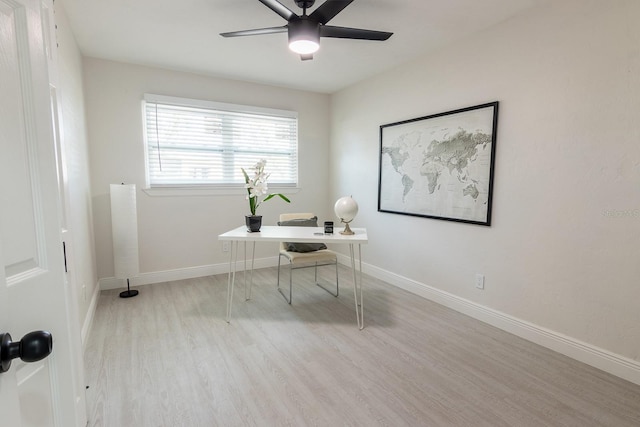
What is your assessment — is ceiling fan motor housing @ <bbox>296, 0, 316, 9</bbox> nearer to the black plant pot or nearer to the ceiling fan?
the ceiling fan

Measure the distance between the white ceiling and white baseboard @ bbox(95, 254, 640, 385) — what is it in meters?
2.40

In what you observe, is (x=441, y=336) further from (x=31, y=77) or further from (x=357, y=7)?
(x=31, y=77)

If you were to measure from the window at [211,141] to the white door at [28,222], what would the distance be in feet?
10.2

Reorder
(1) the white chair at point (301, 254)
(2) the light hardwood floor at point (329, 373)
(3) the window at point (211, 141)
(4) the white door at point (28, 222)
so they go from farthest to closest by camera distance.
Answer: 1. (3) the window at point (211, 141)
2. (1) the white chair at point (301, 254)
3. (2) the light hardwood floor at point (329, 373)
4. (4) the white door at point (28, 222)

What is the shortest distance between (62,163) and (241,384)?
1551 millimetres

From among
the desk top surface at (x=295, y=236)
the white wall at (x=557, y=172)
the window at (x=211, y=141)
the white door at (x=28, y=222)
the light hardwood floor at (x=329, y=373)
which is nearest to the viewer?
the white door at (x=28, y=222)

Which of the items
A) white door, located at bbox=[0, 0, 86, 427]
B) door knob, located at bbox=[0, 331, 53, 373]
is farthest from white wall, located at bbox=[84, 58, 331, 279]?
door knob, located at bbox=[0, 331, 53, 373]

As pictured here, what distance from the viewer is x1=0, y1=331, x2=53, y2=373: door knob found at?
0.57 metres

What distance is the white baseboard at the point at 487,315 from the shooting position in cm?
205

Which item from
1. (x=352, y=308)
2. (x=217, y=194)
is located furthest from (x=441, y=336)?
(x=217, y=194)

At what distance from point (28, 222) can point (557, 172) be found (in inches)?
113

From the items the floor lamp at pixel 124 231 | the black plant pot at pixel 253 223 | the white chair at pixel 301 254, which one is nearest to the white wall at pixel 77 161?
the floor lamp at pixel 124 231

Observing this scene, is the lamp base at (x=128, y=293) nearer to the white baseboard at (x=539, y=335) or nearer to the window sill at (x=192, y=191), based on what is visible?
the window sill at (x=192, y=191)

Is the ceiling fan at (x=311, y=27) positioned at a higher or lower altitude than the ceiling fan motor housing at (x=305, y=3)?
lower
